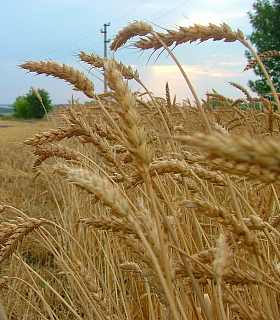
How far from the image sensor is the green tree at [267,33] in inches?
885

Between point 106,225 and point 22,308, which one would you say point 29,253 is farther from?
point 106,225

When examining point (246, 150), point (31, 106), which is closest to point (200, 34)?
point (246, 150)

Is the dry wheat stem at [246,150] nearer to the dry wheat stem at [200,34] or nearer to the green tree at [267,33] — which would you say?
the dry wheat stem at [200,34]

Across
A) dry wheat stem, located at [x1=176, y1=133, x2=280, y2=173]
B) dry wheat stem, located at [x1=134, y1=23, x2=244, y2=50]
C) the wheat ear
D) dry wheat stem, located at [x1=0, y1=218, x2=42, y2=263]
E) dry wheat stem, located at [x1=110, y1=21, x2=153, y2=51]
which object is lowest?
dry wheat stem, located at [x1=0, y1=218, x2=42, y2=263]

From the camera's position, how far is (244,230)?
84cm

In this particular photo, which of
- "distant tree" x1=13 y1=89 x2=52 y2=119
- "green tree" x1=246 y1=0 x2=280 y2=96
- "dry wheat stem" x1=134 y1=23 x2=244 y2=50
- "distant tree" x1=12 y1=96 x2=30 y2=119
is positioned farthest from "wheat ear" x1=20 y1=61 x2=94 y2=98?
"distant tree" x1=12 y1=96 x2=30 y2=119

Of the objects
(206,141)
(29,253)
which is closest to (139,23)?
(206,141)

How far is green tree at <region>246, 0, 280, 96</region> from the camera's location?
22484mm

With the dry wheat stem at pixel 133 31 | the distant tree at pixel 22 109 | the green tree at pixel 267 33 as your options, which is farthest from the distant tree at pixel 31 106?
the dry wheat stem at pixel 133 31

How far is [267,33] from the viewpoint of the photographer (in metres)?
23.5

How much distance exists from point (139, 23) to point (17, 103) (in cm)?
5999

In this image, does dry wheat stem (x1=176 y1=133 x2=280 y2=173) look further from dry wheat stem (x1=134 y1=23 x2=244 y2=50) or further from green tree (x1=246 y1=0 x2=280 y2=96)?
green tree (x1=246 y1=0 x2=280 y2=96)

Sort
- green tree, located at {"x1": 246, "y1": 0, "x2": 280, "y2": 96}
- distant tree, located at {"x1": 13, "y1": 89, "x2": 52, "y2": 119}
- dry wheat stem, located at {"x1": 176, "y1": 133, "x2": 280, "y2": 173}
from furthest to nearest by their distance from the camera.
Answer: distant tree, located at {"x1": 13, "y1": 89, "x2": 52, "y2": 119} < green tree, located at {"x1": 246, "y1": 0, "x2": 280, "y2": 96} < dry wheat stem, located at {"x1": 176, "y1": 133, "x2": 280, "y2": 173}

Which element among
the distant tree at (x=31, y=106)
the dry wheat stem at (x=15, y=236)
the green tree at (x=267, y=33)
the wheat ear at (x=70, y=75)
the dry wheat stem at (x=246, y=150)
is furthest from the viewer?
the distant tree at (x=31, y=106)
